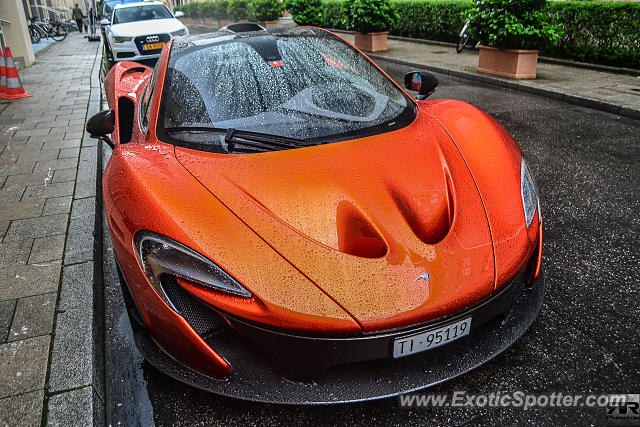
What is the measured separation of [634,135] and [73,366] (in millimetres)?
5917

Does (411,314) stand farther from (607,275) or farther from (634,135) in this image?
(634,135)

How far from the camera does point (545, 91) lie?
7.69 meters

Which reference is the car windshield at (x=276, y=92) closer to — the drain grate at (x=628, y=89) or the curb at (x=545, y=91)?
the curb at (x=545, y=91)

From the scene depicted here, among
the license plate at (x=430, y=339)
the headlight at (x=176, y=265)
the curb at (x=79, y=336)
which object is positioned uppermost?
the headlight at (x=176, y=265)

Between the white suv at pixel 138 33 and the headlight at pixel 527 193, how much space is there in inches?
387

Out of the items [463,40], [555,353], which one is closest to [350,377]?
[555,353]

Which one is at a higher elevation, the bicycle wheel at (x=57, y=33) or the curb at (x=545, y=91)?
the bicycle wheel at (x=57, y=33)

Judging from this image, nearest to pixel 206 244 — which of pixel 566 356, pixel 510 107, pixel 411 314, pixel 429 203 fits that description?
pixel 411 314

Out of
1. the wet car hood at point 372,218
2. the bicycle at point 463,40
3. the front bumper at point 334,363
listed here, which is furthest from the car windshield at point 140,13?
the front bumper at point 334,363

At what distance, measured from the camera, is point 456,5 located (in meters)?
13.4

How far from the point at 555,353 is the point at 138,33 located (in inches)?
458

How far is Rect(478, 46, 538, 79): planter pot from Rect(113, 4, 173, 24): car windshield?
868 centimetres

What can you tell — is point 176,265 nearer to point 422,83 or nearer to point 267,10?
point 422,83

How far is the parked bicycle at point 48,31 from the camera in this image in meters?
20.6
